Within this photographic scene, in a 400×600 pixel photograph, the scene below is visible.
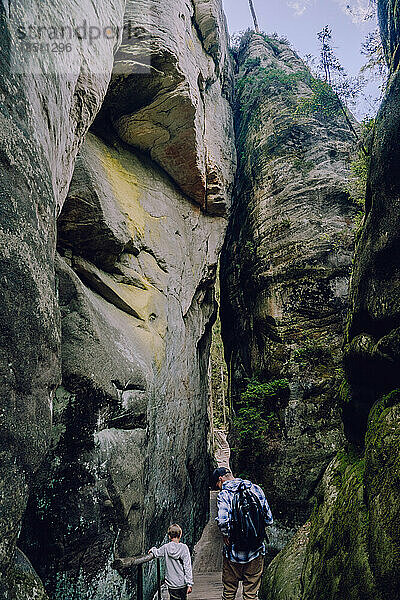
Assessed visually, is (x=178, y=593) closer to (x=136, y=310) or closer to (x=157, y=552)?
(x=157, y=552)

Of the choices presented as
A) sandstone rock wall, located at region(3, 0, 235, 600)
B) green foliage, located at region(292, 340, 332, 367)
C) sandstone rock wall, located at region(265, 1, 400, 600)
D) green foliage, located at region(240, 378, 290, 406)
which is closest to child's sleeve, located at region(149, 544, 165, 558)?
sandstone rock wall, located at region(3, 0, 235, 600)

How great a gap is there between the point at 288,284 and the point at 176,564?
7.73m

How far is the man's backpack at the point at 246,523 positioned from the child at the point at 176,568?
0.69 metres

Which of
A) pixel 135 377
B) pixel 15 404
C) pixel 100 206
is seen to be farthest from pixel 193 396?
pixel 15 404

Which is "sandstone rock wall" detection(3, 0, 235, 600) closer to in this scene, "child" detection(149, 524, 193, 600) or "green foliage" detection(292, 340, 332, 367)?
"child" detection(149, 524, 193, 600)

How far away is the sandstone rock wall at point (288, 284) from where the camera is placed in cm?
930

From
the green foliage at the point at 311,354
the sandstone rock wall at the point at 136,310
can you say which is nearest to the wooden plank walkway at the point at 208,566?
the sandstone rock wall at the point at 136,310

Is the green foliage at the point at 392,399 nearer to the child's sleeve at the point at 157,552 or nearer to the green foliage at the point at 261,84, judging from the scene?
the child's sleeve at the point at 157,552

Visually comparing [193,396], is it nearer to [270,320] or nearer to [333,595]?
[270,320]

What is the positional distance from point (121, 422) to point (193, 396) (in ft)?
14.4

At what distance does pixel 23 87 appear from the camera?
312 centimetres

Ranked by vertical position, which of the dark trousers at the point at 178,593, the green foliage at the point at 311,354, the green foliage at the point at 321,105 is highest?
the green foliage at the point at 321,105

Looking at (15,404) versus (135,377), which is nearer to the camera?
(15,404)

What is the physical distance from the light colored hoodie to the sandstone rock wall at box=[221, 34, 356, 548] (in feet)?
16.0
